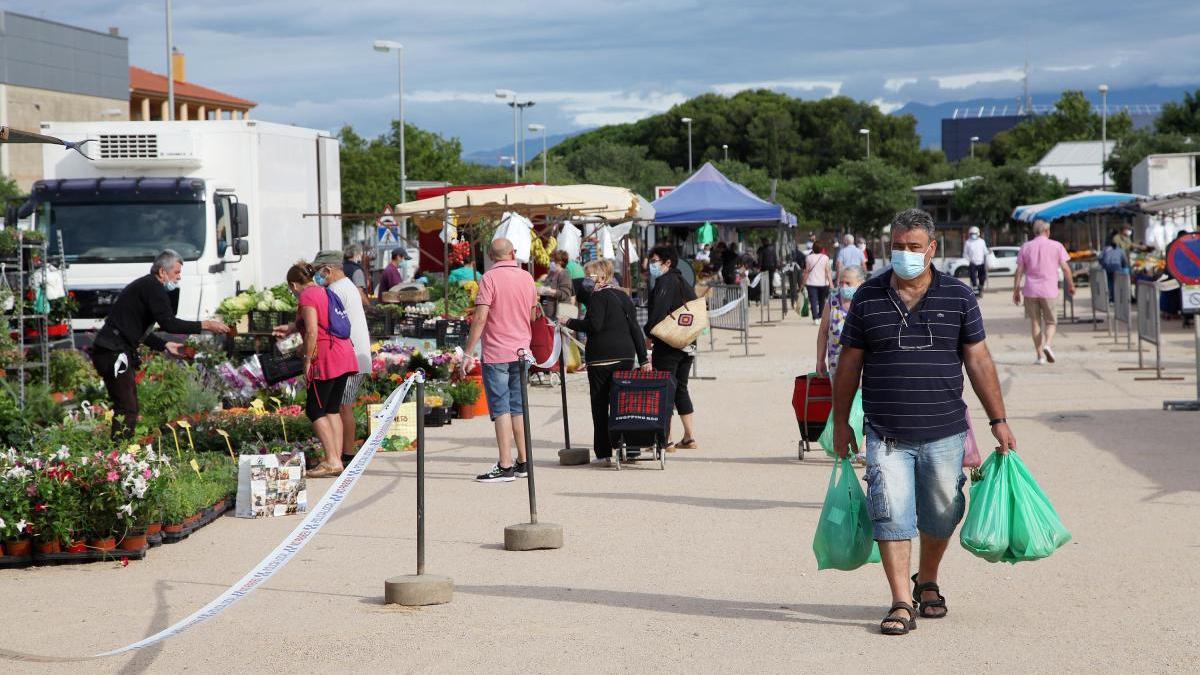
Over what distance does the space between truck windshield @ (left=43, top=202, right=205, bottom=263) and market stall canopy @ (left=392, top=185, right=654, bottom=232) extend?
295cm

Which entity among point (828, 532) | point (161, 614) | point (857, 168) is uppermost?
point (857, 168)

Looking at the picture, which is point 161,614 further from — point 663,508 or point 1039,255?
point 1039,255

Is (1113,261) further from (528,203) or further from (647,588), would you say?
(647,588)

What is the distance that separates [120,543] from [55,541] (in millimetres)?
354

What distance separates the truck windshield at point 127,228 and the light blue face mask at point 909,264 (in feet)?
45.8

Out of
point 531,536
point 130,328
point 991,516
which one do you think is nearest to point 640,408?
point 531,536

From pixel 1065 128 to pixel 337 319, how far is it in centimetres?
9399

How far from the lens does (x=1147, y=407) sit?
48.4 feet

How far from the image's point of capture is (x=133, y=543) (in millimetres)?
8352

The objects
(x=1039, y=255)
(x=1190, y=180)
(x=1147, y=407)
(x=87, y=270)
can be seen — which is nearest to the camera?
(x=1147, y=407)

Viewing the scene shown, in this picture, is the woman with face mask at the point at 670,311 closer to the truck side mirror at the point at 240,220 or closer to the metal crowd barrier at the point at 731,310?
the truck side mirror at the point at 240,220

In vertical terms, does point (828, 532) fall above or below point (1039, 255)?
below

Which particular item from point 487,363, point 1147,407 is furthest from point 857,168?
point 487,363

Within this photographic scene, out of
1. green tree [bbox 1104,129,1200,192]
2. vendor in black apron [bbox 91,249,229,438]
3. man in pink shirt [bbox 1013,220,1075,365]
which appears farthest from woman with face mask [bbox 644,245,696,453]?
green tree [bbox 1104,129,1200,192]
